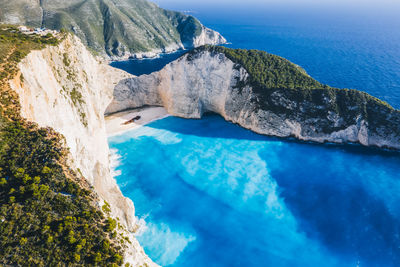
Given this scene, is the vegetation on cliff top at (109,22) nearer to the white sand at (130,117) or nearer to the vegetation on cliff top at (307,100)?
the white sand at (130,117)

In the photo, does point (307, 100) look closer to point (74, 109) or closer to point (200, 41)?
point (74, 109)

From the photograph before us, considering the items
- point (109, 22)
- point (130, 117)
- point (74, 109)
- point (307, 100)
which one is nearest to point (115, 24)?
point (109, 22)

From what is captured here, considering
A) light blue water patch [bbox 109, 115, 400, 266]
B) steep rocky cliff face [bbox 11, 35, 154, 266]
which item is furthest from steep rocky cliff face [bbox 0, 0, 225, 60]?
light blue water patch [bbox 109, 115, 400, 266]

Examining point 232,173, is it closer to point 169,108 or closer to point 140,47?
point 169,108

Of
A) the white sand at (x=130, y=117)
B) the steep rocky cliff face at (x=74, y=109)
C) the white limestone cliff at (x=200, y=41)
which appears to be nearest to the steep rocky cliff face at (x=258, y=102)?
the white sand at (x=130, y=117)

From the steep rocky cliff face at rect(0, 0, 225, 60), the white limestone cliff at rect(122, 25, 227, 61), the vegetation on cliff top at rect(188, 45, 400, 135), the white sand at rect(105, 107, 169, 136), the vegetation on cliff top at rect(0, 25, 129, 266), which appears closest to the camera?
the vegetation on cliff top at rect(0, 25, 129, 266)

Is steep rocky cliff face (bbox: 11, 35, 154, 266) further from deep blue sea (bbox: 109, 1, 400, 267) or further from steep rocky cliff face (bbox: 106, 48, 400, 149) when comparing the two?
steep rocky cliff face (bbox: 106, 48, 400, 149)
